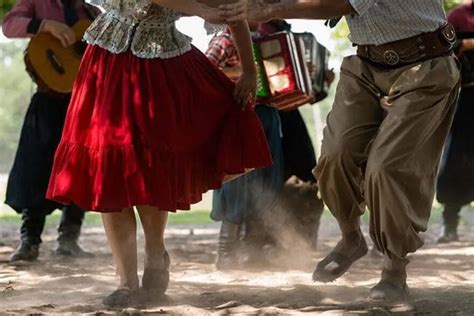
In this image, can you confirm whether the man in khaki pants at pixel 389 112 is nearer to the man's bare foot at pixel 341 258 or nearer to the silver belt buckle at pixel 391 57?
the silver belt buckle at pixel 391 57

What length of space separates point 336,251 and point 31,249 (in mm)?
2850

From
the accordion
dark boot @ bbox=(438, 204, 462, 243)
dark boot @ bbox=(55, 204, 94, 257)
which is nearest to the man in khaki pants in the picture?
the accordion

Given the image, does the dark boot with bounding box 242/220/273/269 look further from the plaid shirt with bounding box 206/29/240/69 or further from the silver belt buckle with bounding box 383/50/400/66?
the silver belt buckle with bounding box 383/50/400/66

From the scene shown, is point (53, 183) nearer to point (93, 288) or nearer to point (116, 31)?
point (116, 31)

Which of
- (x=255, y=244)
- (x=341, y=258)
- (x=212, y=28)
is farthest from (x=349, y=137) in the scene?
(x=255, y=244)

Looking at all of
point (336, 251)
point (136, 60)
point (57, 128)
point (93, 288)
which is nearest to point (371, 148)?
point (336, 251)

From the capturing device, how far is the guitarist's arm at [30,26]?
7.54m

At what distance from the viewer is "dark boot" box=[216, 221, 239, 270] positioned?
734 centimetres

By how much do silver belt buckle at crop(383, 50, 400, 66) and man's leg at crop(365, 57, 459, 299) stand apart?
5 centimetres

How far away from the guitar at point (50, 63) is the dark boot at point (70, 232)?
1.00 m

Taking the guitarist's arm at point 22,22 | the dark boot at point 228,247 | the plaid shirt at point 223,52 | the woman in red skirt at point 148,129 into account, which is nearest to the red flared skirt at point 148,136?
the woman in red skirt at point 148,129

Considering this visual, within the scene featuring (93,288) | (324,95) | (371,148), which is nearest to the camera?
(371,148)

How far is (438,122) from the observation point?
17.5 ft

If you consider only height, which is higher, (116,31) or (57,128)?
(116,31)
